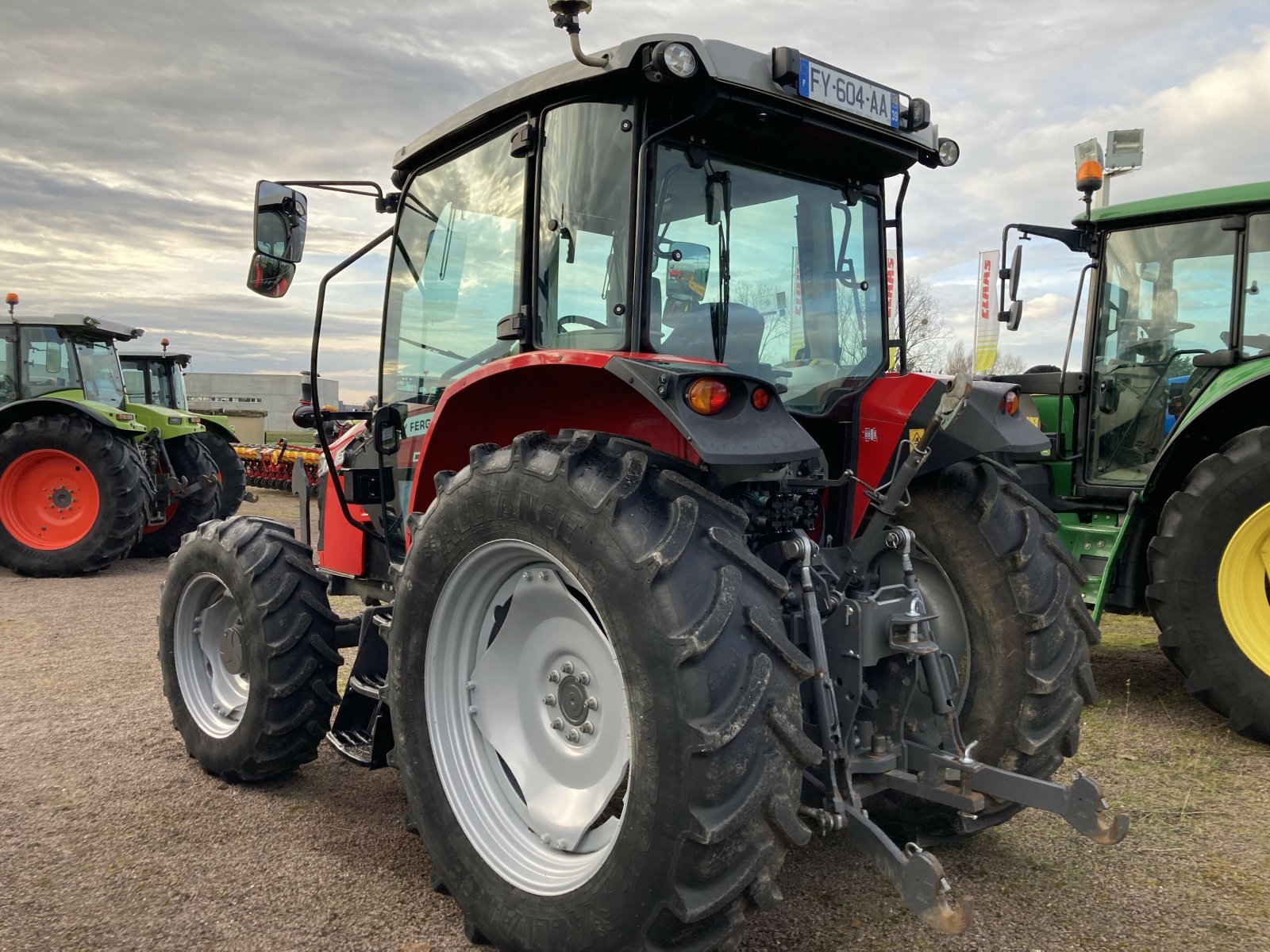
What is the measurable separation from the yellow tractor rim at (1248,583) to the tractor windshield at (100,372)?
10118 mm

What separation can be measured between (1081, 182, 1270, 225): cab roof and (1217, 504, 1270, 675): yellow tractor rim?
1.85m

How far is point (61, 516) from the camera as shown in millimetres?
9219

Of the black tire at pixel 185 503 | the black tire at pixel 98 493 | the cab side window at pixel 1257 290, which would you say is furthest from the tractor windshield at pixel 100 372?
the cab side window at pixel 1257 290

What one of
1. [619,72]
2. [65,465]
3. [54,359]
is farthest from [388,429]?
[54,359]

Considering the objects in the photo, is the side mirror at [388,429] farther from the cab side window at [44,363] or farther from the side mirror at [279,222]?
the cab side window at [44,363]

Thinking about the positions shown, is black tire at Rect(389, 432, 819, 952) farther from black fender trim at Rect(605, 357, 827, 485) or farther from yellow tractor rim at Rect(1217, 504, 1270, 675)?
yellow tractor rim at Rect(1217, 504, 1270, 675)

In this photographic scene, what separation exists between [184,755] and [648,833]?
271 cm

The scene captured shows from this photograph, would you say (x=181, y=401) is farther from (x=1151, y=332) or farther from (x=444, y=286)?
(x=1151, y=332)

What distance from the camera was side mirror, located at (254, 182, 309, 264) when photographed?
3285 mm

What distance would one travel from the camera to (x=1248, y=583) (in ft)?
14.3

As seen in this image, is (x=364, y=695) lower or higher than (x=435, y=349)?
lower

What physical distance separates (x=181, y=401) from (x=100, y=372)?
272 centimetres

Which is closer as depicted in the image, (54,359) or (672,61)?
(672,61)

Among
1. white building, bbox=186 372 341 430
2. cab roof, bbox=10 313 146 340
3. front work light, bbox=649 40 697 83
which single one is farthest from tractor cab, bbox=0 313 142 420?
white building, bbox=186 372 341 430
